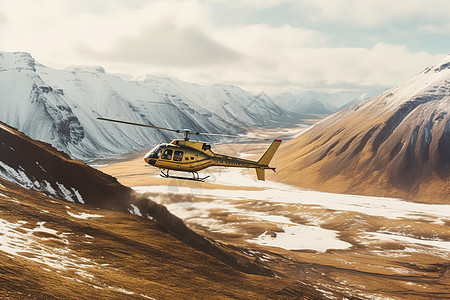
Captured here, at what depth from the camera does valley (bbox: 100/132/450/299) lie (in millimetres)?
80438

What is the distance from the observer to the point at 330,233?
12219 centimetres

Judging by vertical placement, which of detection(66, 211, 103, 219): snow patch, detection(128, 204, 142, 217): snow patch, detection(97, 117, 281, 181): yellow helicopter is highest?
detection(97, 117, 281, 181): yellow helicopter

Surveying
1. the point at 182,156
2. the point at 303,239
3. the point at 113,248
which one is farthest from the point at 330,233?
the point at 182,156

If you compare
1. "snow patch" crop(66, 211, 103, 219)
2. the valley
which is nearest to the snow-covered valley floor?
the valley

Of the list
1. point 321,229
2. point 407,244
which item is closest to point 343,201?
point 321,229

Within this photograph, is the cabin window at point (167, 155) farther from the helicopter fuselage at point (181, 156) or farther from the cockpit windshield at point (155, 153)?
the cockpit windshield at point (155, 153)

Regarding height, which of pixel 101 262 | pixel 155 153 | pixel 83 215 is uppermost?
pixel 155 153

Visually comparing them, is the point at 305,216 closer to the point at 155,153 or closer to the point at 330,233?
the point at 330,233

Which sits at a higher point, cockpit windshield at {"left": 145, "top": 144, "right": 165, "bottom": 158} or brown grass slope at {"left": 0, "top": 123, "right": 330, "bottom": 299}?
cockpit windshield at {"left": 145, "top": 144, "right": 165, "bottom": 158}

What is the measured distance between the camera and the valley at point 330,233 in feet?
264

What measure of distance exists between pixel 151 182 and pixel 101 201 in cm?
10748

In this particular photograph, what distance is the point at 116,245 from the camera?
4975 cm

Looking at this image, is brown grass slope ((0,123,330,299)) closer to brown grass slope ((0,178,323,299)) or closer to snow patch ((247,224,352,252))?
brown grass slope ((0,178,323,299))

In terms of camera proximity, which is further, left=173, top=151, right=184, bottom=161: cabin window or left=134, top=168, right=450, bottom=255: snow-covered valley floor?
left=134, top=168, right=450, bottom=255: snow-covered valley floor
